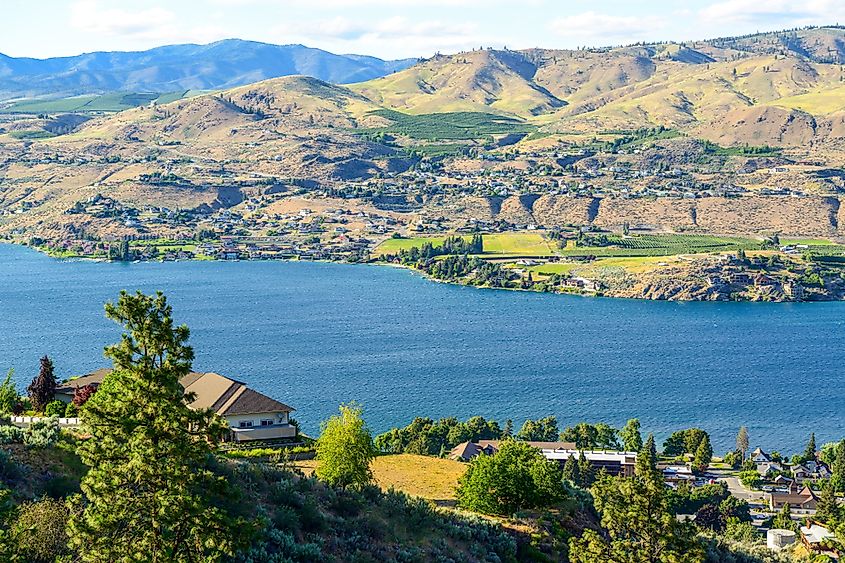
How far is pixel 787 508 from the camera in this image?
58.0 meters

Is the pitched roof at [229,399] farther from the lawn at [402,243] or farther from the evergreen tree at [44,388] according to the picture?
the lawn at [402,243]

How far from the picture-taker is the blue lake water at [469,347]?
78.4 metres

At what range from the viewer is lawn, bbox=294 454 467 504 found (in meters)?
35.7

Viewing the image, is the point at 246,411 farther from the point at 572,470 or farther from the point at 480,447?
the point at 480,447

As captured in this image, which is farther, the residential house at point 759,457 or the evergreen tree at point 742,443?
the evergreen tree at point 742,443

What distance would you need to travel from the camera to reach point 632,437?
67938 millimetres

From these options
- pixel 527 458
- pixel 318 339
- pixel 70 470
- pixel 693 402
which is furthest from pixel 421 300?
pixel 70 470

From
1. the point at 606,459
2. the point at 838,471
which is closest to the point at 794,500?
the point at 838,471

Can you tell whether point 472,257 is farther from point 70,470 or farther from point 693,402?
point 70,470

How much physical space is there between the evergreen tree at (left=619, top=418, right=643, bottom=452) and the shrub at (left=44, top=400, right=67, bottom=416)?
36168 millimetres

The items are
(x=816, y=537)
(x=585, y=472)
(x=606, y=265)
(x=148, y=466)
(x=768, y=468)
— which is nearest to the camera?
(x=148, y=466)

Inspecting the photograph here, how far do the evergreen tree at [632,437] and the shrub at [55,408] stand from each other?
36.2 meters

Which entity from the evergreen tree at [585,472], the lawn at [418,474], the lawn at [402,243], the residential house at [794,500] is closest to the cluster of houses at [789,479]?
the residential house at [794,500]

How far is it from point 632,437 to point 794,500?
33.3 ft
